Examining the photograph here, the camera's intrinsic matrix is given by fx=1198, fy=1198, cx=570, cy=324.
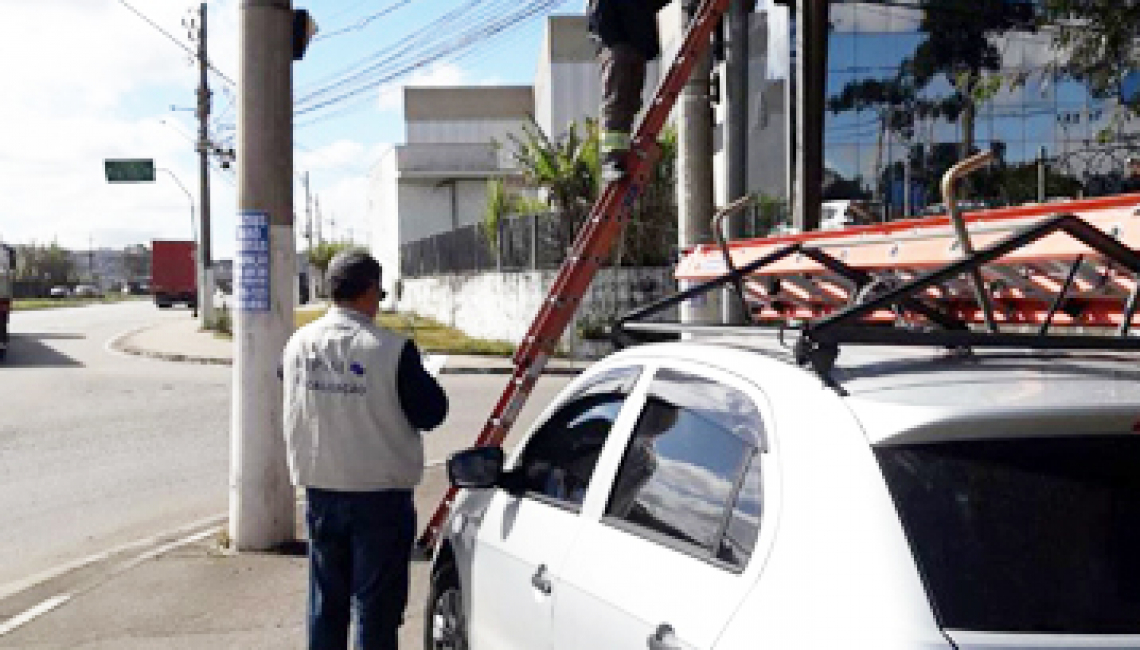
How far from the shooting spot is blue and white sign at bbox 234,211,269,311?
734 centimetres

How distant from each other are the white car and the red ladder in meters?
3.30

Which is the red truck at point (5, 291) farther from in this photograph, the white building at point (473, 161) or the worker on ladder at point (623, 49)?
the worker on ladder at point (623, 49)

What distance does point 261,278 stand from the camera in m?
7.34

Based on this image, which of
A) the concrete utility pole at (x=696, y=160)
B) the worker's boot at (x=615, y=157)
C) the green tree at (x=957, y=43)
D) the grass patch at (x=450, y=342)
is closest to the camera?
the worker's boot at (x=615, y=157)

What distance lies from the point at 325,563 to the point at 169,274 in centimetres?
6496

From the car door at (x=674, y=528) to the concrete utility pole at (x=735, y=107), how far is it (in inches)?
254

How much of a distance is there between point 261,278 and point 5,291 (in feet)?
68.2

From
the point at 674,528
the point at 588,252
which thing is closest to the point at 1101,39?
the point at 588,252

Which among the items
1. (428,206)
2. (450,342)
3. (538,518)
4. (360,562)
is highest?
(428,206)

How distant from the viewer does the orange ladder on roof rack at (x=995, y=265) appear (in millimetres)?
3727

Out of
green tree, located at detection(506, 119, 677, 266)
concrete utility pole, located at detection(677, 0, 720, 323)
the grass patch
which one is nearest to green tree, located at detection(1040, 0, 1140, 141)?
concrete utility pole, located at detection(677, 0, 720, 323)

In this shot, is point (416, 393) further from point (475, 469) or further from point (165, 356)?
point (165, 356)

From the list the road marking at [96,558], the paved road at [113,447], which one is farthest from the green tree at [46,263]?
the road marking at [96,558]

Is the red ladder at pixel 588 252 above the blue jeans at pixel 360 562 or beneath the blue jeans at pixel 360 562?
above
